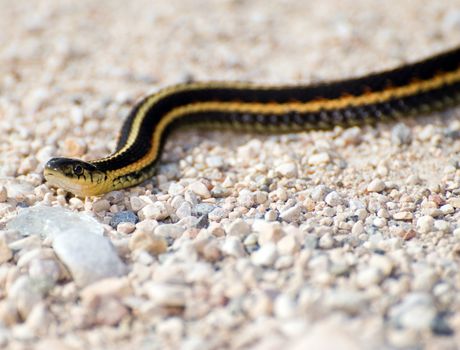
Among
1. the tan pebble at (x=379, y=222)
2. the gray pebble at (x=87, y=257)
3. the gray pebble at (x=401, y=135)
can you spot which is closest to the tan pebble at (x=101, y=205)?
the gray pebble at (x=87, y=257)

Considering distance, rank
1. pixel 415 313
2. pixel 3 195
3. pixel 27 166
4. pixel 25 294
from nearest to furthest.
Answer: pixel 415 313
pixel 25 294
pixel 3 195
pixel 27 166

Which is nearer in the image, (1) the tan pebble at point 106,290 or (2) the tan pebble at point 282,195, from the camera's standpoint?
(1) the tan pebble at point 106,290

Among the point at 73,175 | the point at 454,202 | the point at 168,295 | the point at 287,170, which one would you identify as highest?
the point at 73,175

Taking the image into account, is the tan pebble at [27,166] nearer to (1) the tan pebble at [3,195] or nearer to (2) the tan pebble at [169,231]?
(1) the tan pebble at [3,195]

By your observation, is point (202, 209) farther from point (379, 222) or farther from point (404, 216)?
point (404, 216)

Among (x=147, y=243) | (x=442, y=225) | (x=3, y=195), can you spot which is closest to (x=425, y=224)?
(x=442, y=225)

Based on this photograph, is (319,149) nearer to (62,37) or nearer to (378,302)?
(378,302)
